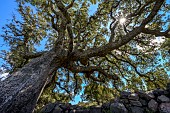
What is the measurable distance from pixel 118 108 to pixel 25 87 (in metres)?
3.64

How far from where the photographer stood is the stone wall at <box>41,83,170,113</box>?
6.48 metres

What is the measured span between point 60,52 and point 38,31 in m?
5.81

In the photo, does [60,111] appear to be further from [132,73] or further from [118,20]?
[132,73]

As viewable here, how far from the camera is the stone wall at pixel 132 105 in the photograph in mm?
6477

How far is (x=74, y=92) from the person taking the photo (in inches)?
490

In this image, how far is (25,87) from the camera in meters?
5.36

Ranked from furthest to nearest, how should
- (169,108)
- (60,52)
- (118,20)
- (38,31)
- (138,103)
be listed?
(38,31) < (118,20) < (60,52) < (138,103) < (169,108)

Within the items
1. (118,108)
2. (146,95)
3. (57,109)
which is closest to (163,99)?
(146,95)

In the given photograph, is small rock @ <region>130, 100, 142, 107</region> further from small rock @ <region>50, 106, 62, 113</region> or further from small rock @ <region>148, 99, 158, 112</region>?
small rock @ <region>50, 106, 62, 113</region>

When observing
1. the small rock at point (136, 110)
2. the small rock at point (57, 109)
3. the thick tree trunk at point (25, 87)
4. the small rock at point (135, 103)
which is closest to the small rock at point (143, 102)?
the small rock at point (135, 103)

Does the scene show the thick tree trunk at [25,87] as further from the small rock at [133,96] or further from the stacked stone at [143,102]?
the small rock at [133,96]

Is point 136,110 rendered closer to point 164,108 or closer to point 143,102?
point 143,102

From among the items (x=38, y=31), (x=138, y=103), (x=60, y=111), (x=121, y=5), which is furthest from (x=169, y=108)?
(x=38, y=31)

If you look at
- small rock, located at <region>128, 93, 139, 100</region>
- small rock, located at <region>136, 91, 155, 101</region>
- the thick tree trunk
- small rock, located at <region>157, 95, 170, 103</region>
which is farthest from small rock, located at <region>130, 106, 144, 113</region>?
the thick tree trunk
